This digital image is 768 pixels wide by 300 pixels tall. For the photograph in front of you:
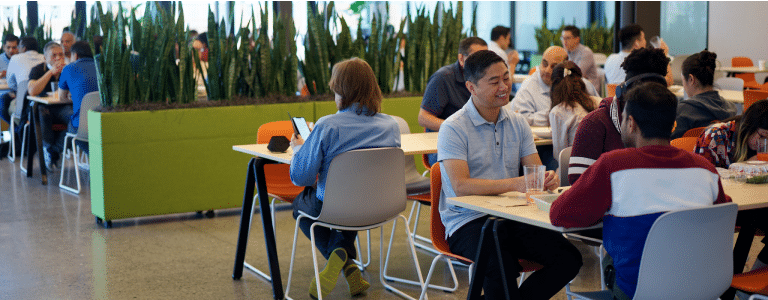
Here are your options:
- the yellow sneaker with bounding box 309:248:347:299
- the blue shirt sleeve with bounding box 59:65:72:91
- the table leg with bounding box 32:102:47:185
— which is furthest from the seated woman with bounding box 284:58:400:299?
the table leg with bounding box 32:102:47:185

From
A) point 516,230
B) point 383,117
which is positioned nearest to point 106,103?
point 383,117

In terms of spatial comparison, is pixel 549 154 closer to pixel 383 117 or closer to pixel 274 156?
pixel 383 117

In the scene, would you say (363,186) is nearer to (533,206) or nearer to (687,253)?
(533,206)

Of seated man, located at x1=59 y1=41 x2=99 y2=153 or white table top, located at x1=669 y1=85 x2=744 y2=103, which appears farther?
seated man, located at x1=59 y1=41 x2=99 y2=153

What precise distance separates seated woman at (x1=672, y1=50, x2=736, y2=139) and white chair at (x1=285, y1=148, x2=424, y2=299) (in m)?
1.77

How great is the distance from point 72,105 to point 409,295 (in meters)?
4.54

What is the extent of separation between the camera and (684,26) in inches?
513

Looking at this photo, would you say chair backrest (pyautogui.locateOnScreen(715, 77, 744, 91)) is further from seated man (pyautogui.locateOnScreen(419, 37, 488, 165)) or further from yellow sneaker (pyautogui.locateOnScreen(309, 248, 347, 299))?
yellow sneaker (pyautogui.locateOnScreen(309, 248, 347, 299))

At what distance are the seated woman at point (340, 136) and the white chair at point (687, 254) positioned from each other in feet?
5.12

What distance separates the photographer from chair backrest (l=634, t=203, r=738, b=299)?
2059mm

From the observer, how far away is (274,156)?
3.71 meters

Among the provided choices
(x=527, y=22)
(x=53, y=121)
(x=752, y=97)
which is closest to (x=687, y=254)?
(x=752, y=97)

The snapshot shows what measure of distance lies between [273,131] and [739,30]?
404 inches

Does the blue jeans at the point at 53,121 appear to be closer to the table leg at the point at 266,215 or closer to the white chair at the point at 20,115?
the white chair at the point at 20,115
